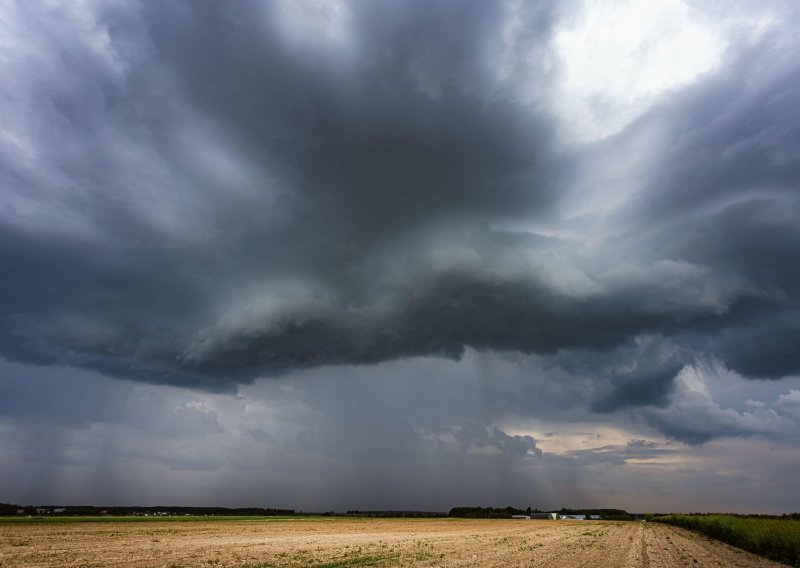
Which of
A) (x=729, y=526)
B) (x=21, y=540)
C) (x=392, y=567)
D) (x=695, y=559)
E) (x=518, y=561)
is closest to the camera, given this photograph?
(x=392, y=567)

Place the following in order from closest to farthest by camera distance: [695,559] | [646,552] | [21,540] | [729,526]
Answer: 1. [695,559]
2. [646,552]
3. [21,540]
4. [729,526]

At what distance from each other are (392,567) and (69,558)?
2738 centimetres

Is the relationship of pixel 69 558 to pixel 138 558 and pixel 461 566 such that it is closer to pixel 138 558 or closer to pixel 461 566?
pixel 138 558

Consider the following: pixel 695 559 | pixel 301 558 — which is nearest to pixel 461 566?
pixel 301 558

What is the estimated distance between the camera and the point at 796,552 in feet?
160

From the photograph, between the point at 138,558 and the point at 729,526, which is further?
the point at 729,526

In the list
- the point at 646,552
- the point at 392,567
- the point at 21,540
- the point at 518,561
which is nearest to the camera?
the point at 392,567

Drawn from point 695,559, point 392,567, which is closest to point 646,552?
point 695,559

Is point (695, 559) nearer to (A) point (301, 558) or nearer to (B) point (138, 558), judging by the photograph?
(A) point (301, 558)

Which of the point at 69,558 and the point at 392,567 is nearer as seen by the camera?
the point at 392,567

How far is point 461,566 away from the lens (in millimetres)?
37000

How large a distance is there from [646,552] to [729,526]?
3408cm

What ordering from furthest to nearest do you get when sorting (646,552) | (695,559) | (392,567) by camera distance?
(646,552)
(695,559)
(392,567)

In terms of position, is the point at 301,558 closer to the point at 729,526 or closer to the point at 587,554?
the point at 587,554
